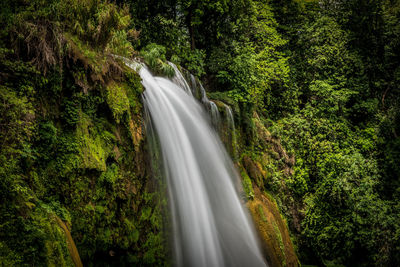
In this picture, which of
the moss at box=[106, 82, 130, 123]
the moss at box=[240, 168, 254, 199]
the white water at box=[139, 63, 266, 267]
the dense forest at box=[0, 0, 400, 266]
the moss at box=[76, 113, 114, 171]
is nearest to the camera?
the dense forest at box=[0, 0, 400, 266]

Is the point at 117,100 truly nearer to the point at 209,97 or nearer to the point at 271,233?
the point at 209,97

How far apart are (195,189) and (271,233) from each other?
318 cm

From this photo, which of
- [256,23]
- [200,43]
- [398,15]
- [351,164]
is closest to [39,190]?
[200,43]

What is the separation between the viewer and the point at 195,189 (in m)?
6.05

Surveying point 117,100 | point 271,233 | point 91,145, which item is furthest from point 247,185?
point 91,145

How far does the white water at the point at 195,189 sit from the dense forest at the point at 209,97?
449 mm

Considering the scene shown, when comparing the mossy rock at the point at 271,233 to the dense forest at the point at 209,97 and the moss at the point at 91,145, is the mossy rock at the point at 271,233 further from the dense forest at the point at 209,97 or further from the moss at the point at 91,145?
the moss at the point at 91,145

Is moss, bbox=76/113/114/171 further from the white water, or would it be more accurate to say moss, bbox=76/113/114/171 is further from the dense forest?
the white water

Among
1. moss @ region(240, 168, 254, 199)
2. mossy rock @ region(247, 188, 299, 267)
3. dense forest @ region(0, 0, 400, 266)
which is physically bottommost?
mossy rock @ region(247, 188, 299, 267)

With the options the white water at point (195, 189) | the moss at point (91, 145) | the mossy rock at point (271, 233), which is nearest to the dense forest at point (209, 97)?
the moss at point (91, 145)

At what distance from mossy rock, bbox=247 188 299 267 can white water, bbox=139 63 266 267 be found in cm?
47

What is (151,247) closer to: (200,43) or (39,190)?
(39,190)

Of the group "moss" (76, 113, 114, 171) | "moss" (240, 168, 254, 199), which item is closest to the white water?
"moss" (240, 168, 254, 199)

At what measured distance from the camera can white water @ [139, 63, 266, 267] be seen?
5.52 meters
